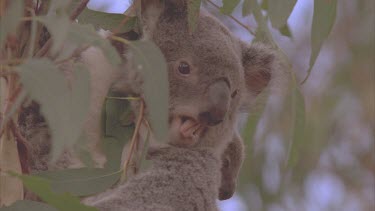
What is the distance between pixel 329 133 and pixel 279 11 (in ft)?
12.8

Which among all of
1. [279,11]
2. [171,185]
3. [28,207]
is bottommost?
[171,185]

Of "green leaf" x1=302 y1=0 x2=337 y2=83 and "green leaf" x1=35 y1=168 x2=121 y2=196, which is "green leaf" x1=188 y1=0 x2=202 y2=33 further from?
"green leaf" x1=35 y1=168 x2=121 y2=196

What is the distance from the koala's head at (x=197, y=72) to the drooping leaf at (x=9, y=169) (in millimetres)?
611

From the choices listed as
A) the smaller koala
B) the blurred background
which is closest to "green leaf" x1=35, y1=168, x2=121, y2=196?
the smaller koala

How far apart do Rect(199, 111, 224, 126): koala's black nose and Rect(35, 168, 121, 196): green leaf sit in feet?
1.46

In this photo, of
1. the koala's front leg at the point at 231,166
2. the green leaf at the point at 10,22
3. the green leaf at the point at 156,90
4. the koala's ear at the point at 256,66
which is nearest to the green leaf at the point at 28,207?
the green leaf at the point at 156,90

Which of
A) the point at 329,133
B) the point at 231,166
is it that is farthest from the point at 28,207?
the point at 329,133

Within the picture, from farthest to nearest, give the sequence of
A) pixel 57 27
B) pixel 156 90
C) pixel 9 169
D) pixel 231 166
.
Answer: pixel 231 166
pixel 9 169
pixel 156 90
pixel 57 27

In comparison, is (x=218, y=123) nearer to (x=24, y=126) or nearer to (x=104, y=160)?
(x=104, y=160)

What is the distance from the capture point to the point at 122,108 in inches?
97.8

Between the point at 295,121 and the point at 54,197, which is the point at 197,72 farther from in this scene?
the point at 54,197

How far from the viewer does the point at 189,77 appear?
8.39ft

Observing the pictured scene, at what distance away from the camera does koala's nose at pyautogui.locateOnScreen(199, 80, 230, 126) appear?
241 centimetres

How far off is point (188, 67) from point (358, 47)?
366 centimetres
